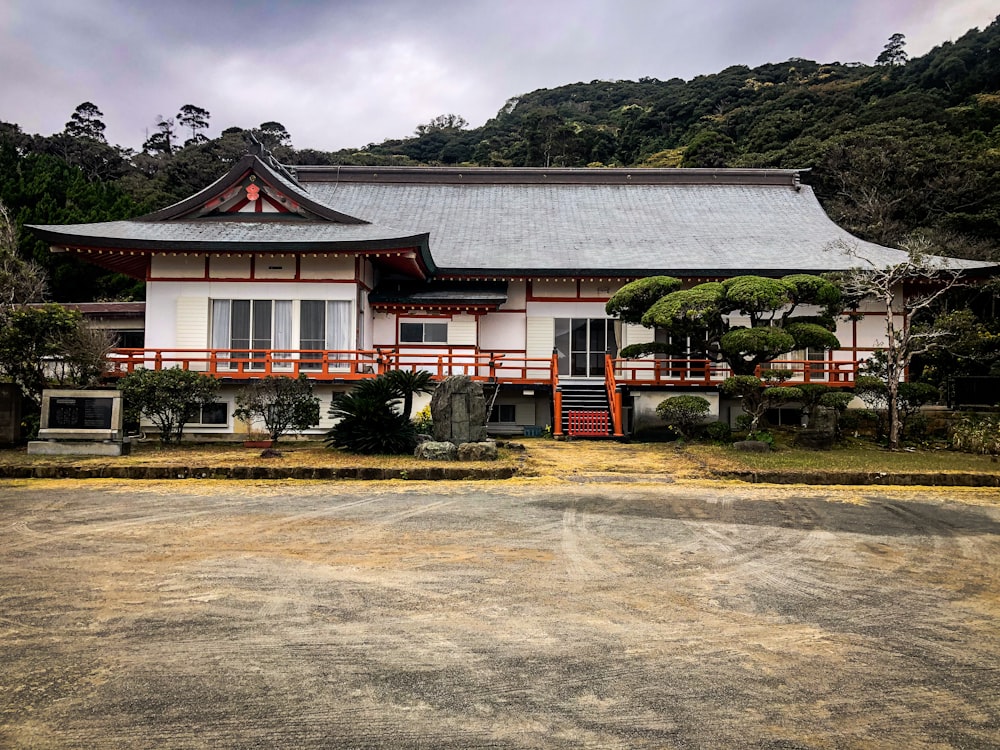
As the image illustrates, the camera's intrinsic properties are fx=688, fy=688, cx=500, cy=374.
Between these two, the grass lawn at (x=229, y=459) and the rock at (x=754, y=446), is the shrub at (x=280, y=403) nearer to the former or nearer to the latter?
the grass lawn at (x=229, y=459)

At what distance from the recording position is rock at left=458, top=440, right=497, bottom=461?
12031 mm

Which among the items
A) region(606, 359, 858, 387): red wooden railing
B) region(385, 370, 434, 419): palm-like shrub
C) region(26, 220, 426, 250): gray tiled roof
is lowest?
region(385, 370, 434, 419): palm-like shrub

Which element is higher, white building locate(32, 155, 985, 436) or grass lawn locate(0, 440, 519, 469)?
white building locate(32, 155, 985, 436)

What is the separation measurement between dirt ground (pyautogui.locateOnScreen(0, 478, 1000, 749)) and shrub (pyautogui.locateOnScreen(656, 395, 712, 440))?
686 cm

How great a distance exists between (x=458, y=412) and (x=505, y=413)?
6436 millimetres

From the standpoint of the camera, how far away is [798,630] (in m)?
4.66

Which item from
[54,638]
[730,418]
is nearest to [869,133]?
[730,418]

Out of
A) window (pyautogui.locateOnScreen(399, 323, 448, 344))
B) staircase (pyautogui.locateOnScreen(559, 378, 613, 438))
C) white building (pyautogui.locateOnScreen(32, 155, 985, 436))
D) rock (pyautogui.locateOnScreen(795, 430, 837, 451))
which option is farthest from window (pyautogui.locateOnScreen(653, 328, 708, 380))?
window (pyautogui.locateOnScreen(399, 323, 448, 344))

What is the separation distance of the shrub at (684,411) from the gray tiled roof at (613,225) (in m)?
5.39

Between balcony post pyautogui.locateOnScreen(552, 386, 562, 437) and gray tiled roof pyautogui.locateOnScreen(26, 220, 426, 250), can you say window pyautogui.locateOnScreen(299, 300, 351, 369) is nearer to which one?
gray tiled roof pyautogui.locateOnScreen(26, 220, 426, 250)

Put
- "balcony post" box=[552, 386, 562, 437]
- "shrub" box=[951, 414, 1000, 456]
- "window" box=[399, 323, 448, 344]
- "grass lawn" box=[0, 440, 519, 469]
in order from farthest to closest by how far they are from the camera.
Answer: "window" box=[399, 323, 448, 344], "balcony post" box=[552, 386, 562, 437], "shrub" box=[951, 414, 1000, 456], "grass lawn" box=[0, 440, 519, 469]

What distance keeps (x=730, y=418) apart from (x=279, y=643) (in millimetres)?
15856

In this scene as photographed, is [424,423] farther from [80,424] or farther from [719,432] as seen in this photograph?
[719,432]

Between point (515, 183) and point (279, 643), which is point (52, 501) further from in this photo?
point (515, 183)
